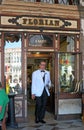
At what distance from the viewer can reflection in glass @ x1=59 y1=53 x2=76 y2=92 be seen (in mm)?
9289

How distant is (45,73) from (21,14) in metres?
1.67

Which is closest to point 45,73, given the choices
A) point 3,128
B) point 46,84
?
point 46,84

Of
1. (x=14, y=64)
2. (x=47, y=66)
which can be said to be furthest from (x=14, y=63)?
(x=47, y=66)

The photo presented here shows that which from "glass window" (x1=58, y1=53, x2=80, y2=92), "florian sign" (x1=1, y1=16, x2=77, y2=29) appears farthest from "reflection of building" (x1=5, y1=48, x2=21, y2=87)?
"glass window" (x1=58, y1=53, x2=80, y2=92)

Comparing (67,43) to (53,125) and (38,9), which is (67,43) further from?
(53,125)

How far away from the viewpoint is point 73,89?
941 centimetres

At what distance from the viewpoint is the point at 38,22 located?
8.97 m

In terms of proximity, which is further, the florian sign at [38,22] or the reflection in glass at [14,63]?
the reflection in glass at [14,63]

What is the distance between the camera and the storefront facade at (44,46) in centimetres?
875

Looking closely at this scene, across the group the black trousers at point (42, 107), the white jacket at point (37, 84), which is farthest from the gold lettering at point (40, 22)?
the black trousers at point (42, 107)

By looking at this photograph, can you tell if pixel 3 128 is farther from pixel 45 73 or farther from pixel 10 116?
pixel 45 73

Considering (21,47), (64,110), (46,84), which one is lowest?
(64,110)

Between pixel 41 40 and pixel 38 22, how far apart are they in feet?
1.64

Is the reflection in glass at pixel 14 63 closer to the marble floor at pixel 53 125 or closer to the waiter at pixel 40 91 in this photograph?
the waiter at pixel 40 91
